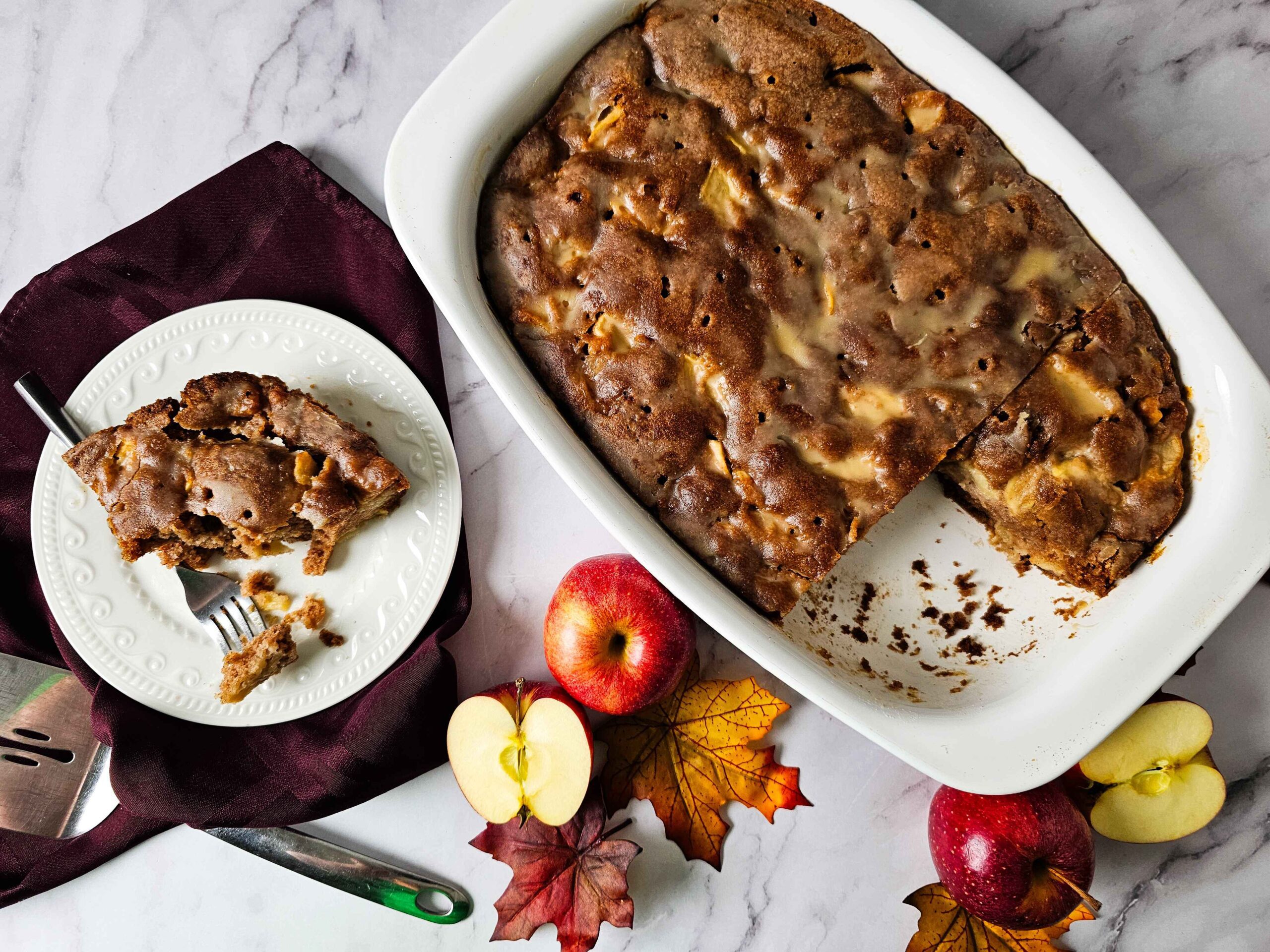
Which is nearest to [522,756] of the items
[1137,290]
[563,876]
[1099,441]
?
[563,876]

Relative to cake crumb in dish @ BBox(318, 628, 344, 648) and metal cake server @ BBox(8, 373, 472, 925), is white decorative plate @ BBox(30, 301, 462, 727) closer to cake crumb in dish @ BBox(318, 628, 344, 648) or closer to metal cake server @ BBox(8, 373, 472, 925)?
cake crumb in dish @ BBox(318, 628, 344, 648)

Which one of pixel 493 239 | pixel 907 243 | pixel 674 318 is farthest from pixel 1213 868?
pixel 493 239

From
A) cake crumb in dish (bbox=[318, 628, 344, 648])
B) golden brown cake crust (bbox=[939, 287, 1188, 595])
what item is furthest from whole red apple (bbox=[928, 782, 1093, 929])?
cake crumb in dish (bbox=[318, 628, 344, 648])

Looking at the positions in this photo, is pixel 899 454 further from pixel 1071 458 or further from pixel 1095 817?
pixel 1095 817

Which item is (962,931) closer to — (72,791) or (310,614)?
(310,614)

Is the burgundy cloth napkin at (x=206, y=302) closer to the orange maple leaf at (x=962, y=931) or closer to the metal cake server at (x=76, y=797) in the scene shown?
the metal cake server at (x=76, y=797)

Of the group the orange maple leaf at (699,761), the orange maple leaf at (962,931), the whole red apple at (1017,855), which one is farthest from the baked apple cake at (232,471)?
the orange maple leaf at (962,931)
